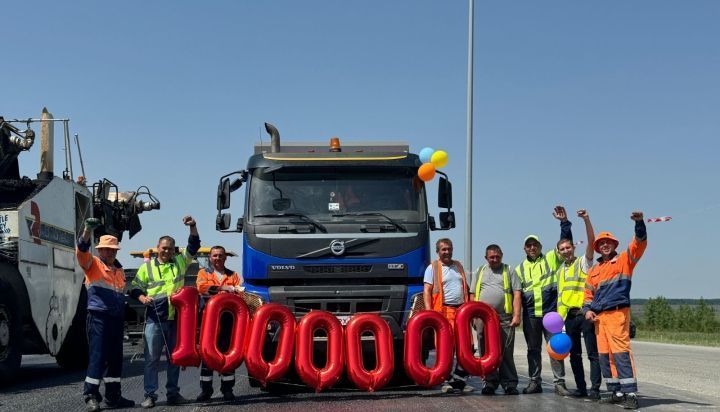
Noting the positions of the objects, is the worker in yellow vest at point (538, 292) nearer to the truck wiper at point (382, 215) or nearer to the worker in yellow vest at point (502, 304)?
the worker in yellow vest at point (502, 304)

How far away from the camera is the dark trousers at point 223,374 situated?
941 cm

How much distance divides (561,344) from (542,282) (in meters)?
0.93

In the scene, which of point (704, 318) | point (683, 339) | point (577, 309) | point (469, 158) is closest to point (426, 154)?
point (577, 309)

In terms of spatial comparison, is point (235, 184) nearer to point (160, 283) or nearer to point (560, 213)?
point (160, 283)

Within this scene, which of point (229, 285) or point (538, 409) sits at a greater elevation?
point (229, 285)

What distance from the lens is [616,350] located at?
345 inches

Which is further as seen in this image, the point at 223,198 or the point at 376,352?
the point at 223,198

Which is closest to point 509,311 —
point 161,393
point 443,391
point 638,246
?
point 443,391

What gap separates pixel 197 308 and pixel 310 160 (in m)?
2.33

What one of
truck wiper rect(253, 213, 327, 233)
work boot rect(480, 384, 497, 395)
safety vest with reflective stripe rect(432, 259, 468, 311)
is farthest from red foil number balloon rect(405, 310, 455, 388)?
truck wiper rect(253, 213, 327, 233)

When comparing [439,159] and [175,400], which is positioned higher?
Result: [439,159]

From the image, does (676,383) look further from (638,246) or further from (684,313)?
(684,313)

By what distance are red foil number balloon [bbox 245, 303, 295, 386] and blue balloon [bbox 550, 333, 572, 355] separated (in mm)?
2800

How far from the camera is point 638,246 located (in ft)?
28.9
